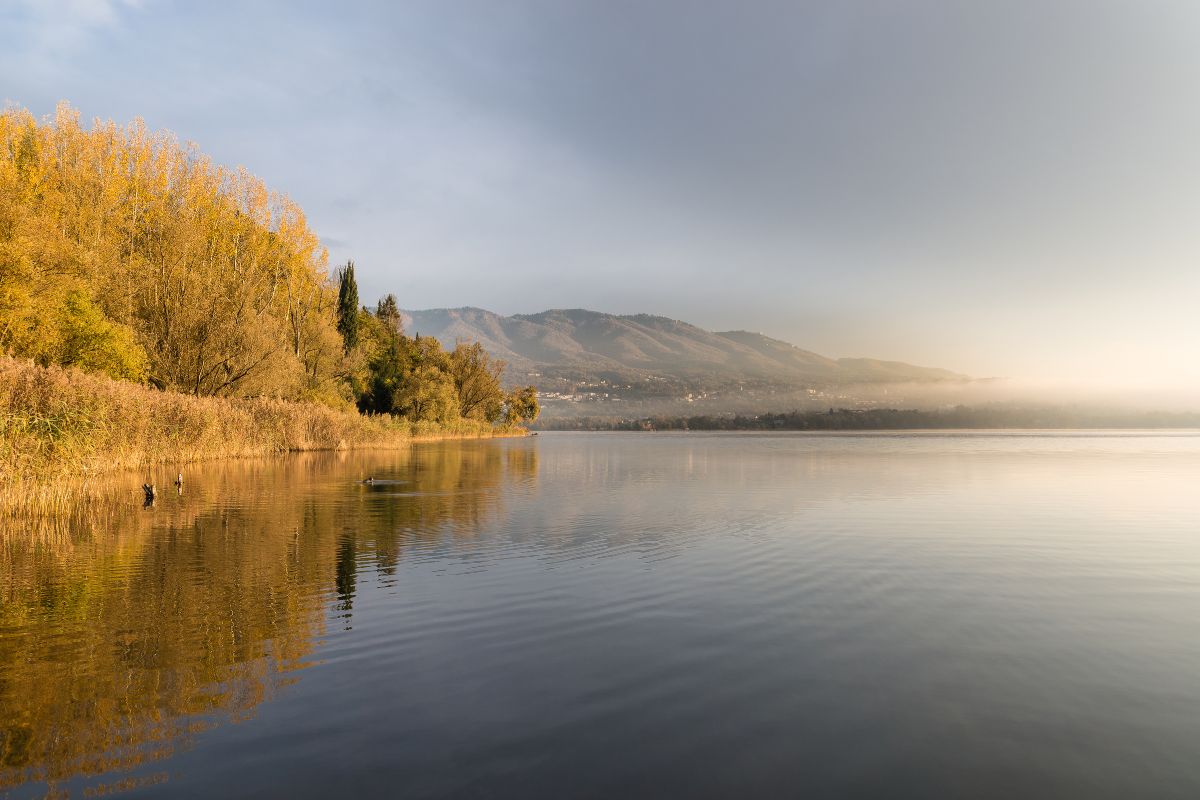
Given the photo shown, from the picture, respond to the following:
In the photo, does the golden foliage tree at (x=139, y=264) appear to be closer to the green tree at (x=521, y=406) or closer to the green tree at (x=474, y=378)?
the green tree at (x=474, y=378)

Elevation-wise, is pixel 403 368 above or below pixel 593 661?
above

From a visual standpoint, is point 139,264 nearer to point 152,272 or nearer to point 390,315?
point 152,272

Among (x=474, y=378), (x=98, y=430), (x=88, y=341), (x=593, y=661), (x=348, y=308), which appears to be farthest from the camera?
(x=474, y=378)

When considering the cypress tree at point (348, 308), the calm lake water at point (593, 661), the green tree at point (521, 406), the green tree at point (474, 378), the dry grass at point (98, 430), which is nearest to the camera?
the calm lake water at point (593, 661)

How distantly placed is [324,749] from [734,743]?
11.4ft

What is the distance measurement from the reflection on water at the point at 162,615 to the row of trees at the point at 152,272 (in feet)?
62.6

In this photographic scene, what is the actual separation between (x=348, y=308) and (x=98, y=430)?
6504cm

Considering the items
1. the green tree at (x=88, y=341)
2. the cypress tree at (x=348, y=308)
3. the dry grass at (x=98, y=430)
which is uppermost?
the cypress tree at (x=348, y=308)

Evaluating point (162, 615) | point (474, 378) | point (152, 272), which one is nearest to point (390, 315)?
point (474, 378)

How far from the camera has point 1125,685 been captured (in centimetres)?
770

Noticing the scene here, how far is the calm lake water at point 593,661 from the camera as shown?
18.5 feet

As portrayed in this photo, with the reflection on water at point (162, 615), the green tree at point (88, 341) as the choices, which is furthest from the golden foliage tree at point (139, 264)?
the reflection on water at point (162, 615)

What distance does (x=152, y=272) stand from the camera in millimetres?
46375

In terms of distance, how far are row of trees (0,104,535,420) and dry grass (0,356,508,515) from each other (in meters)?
4.70
